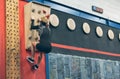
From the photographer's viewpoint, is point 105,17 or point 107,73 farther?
point 105,17

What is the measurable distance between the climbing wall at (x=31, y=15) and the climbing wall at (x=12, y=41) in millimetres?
141

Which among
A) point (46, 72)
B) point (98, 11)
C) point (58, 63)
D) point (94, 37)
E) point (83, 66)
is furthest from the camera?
point (98, 11)

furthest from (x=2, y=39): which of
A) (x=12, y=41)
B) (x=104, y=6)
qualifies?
(x=104, y=6)

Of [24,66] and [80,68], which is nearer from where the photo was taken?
[24,66]

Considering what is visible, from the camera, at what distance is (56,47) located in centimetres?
498

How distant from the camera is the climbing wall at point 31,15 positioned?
4270mm

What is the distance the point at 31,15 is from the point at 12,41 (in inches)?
18.7

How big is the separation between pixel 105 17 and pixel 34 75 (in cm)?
283

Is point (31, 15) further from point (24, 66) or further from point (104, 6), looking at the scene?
point (104, 6)

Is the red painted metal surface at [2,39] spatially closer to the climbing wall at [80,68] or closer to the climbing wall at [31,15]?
the climbing wall at [31,15]

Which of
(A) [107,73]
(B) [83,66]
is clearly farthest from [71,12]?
(A) [107,73]

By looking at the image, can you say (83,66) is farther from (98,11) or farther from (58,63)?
(98,11)

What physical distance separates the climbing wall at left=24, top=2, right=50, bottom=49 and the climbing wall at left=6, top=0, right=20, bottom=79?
141 mm

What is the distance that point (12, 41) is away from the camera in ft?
13.7
